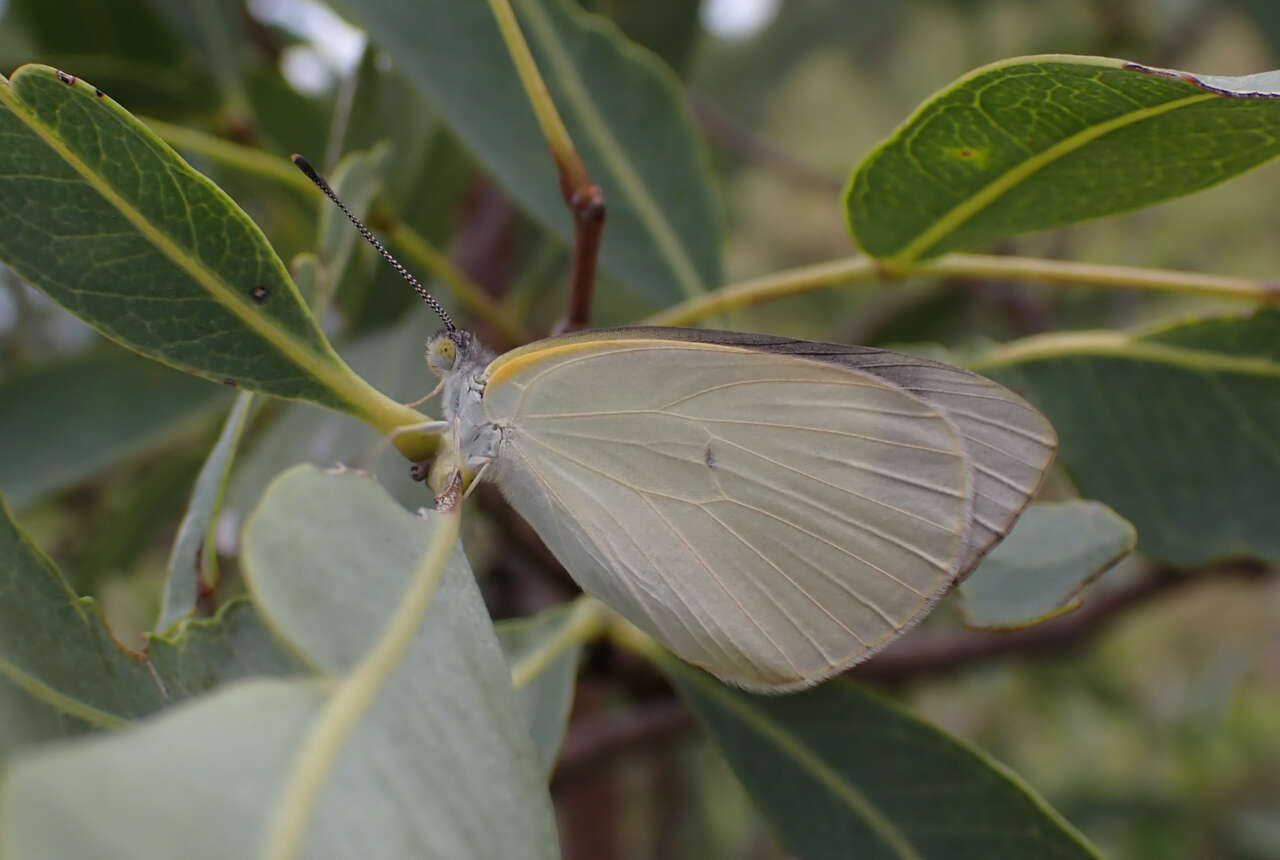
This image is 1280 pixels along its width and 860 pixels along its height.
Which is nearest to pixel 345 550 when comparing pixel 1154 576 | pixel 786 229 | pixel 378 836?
pixel 378 836

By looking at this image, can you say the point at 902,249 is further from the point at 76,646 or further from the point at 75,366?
the point at 75,366

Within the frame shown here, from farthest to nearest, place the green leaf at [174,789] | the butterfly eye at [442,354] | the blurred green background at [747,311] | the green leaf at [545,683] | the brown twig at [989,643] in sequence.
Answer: the brown twig at [989,643] → the blurred green background at [747,311] → the butterfly eye at [442,354] → the green leaf at [545,683] → the green leaf at [174,789]

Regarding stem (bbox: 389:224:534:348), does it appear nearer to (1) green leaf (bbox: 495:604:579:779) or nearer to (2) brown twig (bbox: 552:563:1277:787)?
(1) green leaf (bbox: 495:604:579:779)

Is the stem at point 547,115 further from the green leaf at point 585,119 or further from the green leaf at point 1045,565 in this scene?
the green leaf at point 1045,565

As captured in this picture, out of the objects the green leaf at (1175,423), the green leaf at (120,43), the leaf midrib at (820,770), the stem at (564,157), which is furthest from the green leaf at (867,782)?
the green leaf at (120,43)

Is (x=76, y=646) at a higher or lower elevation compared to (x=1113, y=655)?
higher
